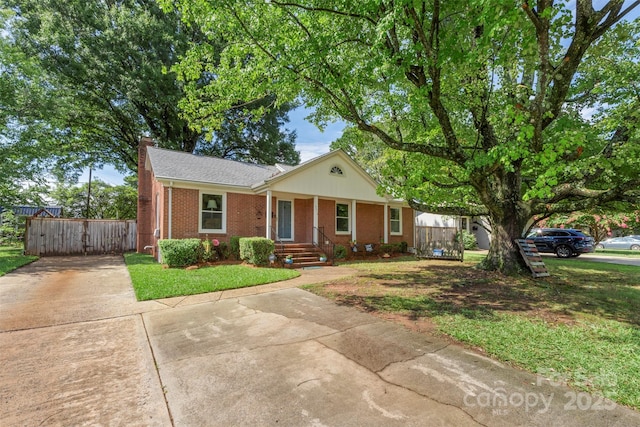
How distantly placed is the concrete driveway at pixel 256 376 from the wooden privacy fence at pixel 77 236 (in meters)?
12.8

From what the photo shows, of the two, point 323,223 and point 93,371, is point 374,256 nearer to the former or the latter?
point 323,223

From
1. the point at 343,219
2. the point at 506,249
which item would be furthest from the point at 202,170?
the point at 506,249

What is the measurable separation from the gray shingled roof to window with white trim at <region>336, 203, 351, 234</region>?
4022mm

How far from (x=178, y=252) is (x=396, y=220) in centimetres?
1279

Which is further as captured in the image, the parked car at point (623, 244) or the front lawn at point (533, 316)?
the parked car at point (623, 244)

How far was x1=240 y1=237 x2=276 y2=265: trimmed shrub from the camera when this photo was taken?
35.6 feet

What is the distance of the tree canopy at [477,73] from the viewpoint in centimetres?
563

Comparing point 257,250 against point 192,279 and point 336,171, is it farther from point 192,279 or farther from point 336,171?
point 336,171

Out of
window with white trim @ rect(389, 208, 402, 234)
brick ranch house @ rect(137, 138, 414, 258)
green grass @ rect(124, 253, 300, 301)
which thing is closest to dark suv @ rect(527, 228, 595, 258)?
window with white trim @ rect(389, 208, 402, 234)

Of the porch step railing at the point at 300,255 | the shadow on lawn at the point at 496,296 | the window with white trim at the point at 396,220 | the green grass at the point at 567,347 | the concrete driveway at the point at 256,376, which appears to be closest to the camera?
the concrete driveway at the point at 256,376

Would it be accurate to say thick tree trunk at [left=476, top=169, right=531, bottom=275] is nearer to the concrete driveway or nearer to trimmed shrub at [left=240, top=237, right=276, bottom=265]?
the concrete driveway

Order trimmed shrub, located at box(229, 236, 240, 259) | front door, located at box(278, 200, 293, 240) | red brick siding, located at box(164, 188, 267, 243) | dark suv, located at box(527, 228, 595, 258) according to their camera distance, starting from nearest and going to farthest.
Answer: red brick siding, located at box(164, 188, 267, 243) < trimmed shrub, located at box(229, 236, 240, 259) < front door, located at box(278, 200, 293, 240) < dark suv, located at box(527, 228, 595, 258)

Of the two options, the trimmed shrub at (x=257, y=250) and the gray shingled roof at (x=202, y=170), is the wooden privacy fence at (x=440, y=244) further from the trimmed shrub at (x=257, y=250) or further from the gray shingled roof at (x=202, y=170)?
the gray shingled roof at (x=202, y=170)

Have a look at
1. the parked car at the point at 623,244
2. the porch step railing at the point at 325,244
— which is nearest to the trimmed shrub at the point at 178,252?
the porch step railing at the point at 325,244
